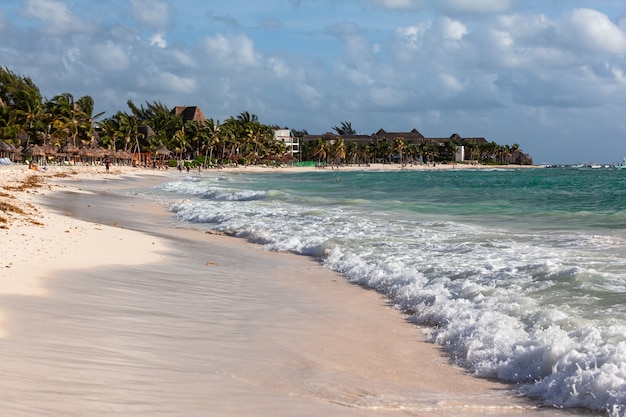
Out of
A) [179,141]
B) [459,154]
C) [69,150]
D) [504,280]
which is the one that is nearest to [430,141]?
[459,154]

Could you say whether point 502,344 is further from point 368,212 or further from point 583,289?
point 368,212

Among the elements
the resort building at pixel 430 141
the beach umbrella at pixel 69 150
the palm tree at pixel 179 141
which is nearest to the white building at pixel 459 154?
the resort building at pixel 430 141

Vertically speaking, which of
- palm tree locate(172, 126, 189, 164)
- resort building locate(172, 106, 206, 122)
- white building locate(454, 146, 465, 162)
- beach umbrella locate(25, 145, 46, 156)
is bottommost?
beach umbrella locate(25, 145, 46, 156)

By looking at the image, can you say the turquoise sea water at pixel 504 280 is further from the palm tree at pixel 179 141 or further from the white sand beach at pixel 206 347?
the palm tree at pixel 179 141

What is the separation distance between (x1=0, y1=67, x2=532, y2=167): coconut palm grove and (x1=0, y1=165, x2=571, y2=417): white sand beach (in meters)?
56.8

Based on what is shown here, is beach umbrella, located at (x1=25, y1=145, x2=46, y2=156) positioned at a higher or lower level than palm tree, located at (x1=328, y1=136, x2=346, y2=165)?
lower

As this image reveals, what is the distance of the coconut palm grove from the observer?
74.2 meters

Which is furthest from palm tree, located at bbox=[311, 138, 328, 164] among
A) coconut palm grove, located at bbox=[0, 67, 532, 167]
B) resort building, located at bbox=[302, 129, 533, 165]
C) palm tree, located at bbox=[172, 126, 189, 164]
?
palm tree, located at bbox=[172, 126, 189, 164]

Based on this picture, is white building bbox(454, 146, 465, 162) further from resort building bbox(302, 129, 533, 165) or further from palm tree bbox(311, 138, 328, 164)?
palm tree bbox(311, 138, 328, 164)

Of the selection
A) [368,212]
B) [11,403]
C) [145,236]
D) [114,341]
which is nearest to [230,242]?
[145,236]

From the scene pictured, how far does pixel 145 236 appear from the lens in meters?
15.9

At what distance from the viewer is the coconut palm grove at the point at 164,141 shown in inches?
2923

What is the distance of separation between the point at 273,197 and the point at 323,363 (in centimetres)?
2871

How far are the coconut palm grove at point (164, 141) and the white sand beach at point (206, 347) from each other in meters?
56.8
